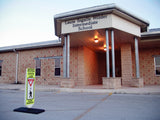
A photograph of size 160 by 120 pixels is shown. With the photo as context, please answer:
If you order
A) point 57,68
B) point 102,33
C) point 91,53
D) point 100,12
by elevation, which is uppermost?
point 100,12

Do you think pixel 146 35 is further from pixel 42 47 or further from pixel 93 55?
pixel 42 47

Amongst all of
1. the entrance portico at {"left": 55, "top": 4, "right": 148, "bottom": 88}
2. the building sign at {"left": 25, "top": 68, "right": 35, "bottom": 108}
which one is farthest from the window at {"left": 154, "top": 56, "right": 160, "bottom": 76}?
the building sign at {"left": 25, "top": 68, "right": 35, "bottom": 108}

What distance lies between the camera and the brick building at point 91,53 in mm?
10078

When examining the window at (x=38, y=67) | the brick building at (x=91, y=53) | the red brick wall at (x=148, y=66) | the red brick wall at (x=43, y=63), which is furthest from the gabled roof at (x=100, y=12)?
the window at (x=38, y=67)

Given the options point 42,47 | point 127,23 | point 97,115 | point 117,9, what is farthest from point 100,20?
point 42,47

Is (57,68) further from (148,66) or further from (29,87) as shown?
(29,87)

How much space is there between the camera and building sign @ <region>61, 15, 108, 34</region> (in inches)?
393

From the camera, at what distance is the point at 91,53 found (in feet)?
55.5

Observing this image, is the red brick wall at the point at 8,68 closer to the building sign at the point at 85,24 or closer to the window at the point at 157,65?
the building sign at the point at 85,24

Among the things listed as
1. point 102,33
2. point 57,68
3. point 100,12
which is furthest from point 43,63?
point 100,12

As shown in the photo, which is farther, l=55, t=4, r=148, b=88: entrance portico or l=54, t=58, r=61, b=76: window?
l=54, t=58, r=61, b=76: window

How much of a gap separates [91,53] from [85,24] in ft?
22.4

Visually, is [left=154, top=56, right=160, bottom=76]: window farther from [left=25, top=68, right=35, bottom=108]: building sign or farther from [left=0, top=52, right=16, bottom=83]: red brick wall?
[left=0, top=52, right=16, bottom=83]: red brick wall

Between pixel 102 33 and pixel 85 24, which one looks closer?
pixel 85 24
